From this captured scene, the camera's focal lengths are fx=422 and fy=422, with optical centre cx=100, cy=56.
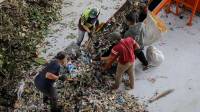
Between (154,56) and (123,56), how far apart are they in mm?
1419

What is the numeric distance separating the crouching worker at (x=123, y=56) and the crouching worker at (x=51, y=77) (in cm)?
122

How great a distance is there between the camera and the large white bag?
9680 mm

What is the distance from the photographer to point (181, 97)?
9.09 m

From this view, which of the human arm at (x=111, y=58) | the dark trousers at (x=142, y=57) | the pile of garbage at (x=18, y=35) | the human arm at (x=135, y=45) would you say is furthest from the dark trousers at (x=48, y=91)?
the dark trousers at (x=142, y=57)

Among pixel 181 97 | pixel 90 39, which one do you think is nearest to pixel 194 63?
pixel 181 97

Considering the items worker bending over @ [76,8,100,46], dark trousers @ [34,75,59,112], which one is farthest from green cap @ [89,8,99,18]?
dark trousers @ [34,75,59,112]

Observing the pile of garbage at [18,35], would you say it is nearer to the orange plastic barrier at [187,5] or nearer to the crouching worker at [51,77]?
the crouching worker at [51,77]

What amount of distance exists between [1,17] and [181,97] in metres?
4.82

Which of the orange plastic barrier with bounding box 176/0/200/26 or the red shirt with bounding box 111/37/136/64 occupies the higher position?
the orange plastic barrier with bounding box 176/0/200/26

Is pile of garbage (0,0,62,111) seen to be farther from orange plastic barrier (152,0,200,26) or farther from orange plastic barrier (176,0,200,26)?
orange plastic barrier (176,0,200,26)

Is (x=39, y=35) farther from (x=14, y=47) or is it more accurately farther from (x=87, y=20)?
(x=87, y=20)

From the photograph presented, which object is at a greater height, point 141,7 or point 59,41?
point 141,7

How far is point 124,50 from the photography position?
8.42m

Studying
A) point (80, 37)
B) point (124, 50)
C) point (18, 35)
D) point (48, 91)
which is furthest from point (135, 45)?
point (18, 35)
